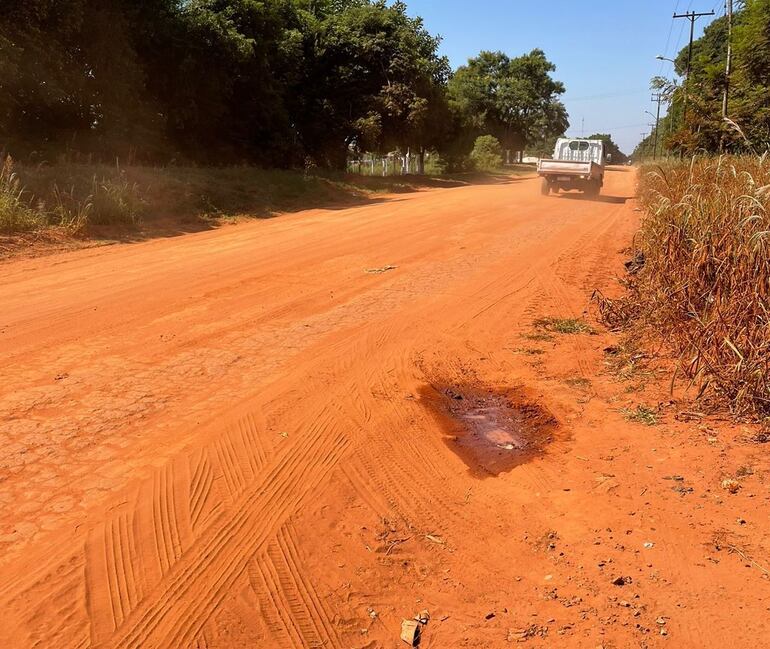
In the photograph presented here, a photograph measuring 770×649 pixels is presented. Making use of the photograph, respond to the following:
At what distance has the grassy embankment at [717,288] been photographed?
180 inches

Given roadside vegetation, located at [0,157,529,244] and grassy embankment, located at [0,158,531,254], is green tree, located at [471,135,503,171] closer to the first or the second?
roadside vegetation, located at [0,157,529,244]

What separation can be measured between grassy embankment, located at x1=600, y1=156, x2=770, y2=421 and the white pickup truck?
16403 millimetres

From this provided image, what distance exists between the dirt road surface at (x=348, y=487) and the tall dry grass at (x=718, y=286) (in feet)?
1.33

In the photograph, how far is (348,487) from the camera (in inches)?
153

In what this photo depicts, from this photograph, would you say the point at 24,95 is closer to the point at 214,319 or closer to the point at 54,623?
the point at 214,319

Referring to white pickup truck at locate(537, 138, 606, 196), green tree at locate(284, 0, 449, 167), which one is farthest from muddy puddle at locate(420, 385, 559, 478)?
green tree at locate(284, 0, 449, 167)

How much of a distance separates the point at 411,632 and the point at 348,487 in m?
1.18

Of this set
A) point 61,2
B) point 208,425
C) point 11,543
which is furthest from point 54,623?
point 61,2

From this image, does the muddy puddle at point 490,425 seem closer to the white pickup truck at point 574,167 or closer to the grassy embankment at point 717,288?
the grassy embankment at point 717,288

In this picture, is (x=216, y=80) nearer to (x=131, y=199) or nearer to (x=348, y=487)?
(x=131, y=199)

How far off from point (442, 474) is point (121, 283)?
597 centimetres

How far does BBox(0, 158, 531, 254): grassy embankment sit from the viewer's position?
38.4 ft

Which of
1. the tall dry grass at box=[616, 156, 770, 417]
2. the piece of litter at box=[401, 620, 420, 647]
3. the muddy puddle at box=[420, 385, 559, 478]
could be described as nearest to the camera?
the piece of litter at box=[401, 620, 420, 647]

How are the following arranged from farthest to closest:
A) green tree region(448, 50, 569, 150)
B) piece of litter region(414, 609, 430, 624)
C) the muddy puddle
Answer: green tree region(448, 50, 569, 150)
the muddy puddle
piece of litter region(414, 609, 430, 624)
